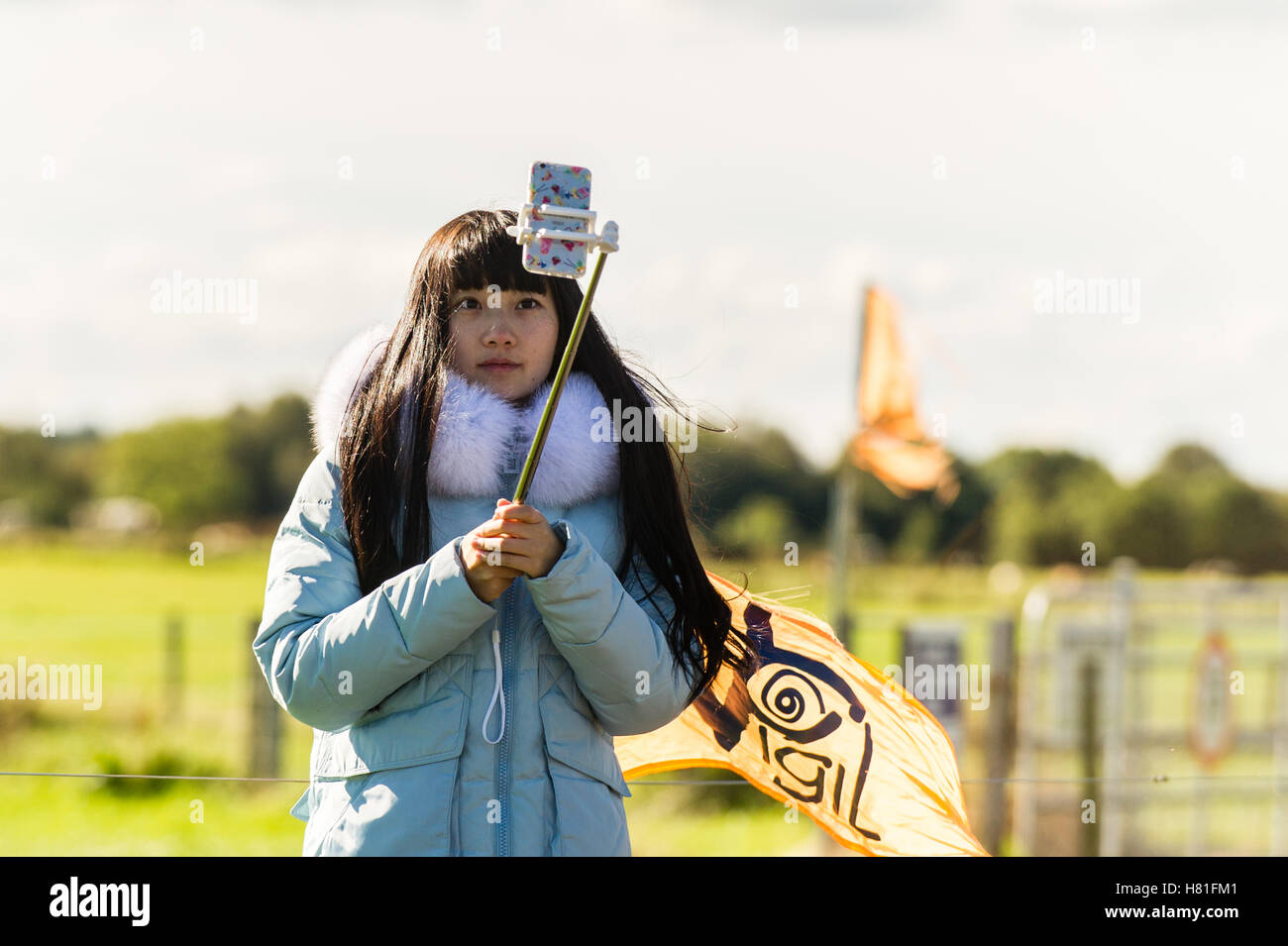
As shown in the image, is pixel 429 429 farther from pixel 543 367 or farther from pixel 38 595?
pixel 38 595

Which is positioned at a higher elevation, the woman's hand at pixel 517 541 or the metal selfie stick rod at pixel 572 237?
the metal selfie stick rod at pixel 572 237

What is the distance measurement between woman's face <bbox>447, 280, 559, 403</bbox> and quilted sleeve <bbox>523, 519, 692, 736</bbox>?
258 millimetres

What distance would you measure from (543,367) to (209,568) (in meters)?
29.5

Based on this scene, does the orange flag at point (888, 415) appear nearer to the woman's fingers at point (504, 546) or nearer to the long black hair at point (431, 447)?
the long black hair at point (431, 447)

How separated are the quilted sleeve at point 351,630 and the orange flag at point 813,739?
76cm

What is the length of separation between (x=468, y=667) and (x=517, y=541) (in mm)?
248

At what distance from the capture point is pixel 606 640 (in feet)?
5.70

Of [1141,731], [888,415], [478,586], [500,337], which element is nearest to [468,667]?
[478,586]

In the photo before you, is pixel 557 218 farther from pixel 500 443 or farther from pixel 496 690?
pixel 496 690

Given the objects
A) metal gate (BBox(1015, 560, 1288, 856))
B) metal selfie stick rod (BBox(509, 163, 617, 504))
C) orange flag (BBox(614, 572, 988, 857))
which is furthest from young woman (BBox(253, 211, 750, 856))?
metal gate (BBox(1015, 560, 1288, 856))

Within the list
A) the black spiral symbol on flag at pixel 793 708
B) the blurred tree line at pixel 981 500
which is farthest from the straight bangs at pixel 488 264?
the blurred tree line at pixel 981 500

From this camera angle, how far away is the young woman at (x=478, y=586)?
1706mm

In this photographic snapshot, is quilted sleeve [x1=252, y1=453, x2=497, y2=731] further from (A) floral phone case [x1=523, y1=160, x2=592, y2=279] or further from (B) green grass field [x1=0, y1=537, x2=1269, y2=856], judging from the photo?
(B) green grass field [x1=0, y1=537, x2=1269, y2=856]
